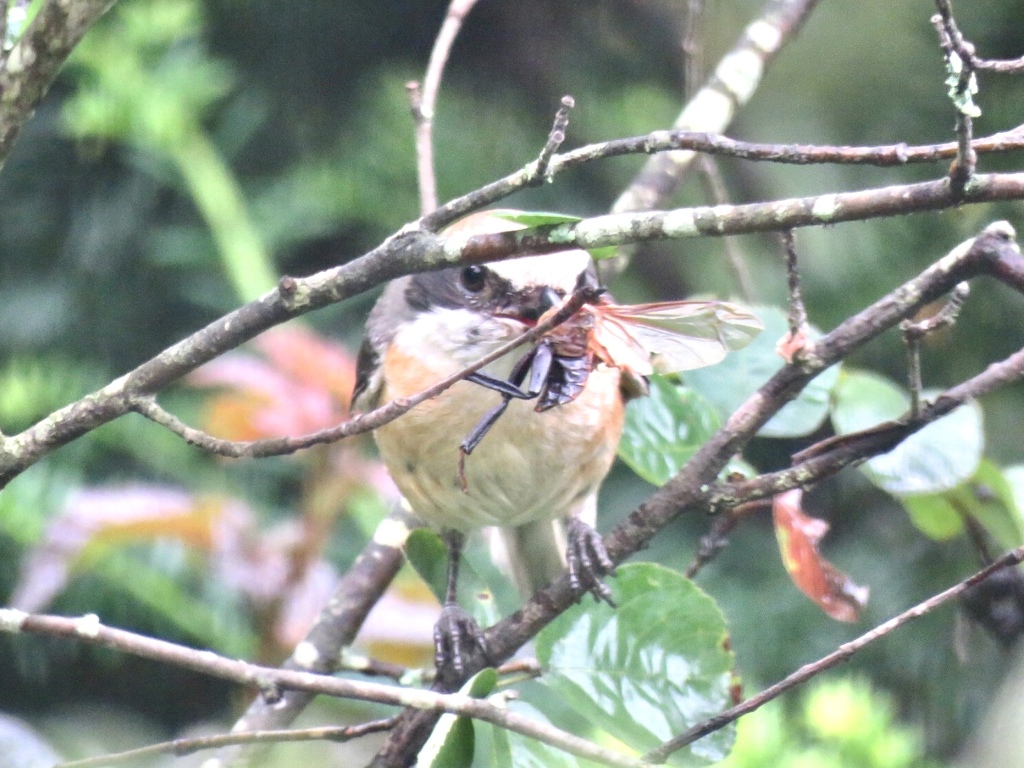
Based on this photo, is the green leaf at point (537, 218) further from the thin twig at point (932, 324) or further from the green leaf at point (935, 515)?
the green leaf at point (935, 515)

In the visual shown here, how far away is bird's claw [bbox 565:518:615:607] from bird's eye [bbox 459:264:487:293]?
0.43 meters

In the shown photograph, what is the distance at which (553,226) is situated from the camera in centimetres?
86

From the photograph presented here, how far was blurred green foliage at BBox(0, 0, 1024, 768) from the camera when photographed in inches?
98.3

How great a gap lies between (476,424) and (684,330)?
74 cm

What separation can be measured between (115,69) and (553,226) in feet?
7.40

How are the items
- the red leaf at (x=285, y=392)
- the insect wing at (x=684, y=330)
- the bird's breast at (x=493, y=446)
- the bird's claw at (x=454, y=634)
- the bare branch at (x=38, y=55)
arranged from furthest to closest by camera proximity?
the red leaf at (x=285, y=392) < the bird's breast at (x=493, y=446) < the bird's claw at (x=454, y=634) < the insect wing at (x=684, y=330) < the bare branch at (x=38, y=55)

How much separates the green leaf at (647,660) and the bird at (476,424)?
0.37 m

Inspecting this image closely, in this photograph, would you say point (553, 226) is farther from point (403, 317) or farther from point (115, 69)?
point (115, 69)

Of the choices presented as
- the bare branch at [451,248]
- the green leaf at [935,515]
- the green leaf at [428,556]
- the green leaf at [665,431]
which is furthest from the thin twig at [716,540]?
the bare branch at [451,248]

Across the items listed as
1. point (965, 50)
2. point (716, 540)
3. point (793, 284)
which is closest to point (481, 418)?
point (716, 540)

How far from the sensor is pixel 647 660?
1.32m

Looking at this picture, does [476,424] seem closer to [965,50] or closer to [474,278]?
[474,278]

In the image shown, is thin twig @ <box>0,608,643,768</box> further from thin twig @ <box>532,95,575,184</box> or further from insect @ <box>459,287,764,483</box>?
thin twig @ <box>532,95,575,184</box>

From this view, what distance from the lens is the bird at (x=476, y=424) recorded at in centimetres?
180
